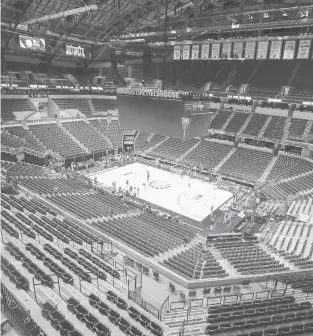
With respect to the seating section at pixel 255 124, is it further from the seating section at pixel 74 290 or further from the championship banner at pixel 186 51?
the seating section at pixel 74 290

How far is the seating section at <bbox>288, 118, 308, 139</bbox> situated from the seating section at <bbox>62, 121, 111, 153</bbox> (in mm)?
24813

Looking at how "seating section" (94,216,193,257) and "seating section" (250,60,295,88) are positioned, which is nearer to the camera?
"seating section" (94,216,193,257)

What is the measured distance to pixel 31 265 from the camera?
1238cm

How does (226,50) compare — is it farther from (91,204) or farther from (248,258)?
(248,258)

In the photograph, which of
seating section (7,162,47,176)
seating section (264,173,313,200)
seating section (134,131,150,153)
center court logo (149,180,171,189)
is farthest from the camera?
seating section (134,131,150,153)

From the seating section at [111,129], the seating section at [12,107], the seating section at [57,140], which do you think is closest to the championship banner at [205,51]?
the seating section at [111,129]

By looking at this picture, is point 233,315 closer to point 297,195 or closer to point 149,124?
point 149,124

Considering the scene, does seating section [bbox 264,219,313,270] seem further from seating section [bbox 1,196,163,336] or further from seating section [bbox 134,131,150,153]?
seating section [bbox 134,131,150,153]

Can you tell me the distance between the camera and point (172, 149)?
40.0 meters

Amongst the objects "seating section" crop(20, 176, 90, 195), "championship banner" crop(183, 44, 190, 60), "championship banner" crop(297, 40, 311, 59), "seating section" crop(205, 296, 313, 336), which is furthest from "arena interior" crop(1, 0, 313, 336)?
"championship banner" crop(183, 44, 190, 60)

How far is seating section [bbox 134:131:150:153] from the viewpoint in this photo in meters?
42.1

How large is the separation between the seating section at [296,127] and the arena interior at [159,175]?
209 millimetres

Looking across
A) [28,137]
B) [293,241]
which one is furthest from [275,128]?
[28,137]

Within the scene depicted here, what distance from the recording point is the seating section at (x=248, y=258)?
47.4ft
